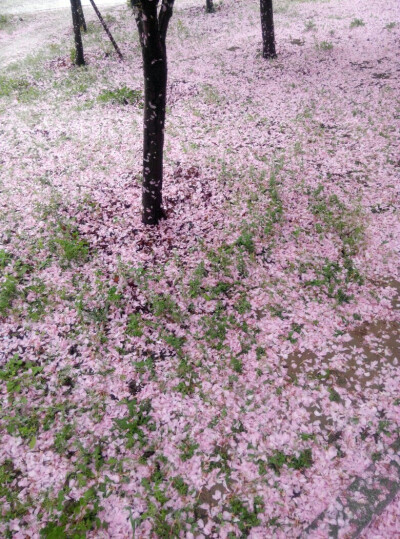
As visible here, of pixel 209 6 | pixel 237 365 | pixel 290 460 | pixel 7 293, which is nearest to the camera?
pixel 290 460

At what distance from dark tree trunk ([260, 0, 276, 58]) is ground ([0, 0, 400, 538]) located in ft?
15.9

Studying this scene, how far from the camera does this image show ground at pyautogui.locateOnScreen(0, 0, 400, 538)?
4.41m

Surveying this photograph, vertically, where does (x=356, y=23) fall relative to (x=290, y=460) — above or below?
above

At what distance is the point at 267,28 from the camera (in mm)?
15625

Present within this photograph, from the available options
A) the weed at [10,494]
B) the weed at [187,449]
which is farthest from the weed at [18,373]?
the weed at [187,449]

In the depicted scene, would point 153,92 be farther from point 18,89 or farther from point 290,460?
point 18,89

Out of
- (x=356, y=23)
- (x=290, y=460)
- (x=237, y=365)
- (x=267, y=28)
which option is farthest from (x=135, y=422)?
(x=356, y=23)

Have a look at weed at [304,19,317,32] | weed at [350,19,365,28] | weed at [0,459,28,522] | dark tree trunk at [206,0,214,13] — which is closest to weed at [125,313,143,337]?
weed at [0,459,28,522]

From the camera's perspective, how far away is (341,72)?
14789 mm

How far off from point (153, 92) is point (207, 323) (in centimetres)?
470

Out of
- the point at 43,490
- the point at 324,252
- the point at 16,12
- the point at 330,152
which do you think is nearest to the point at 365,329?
the point at 324,252

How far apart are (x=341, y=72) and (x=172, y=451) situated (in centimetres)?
1708

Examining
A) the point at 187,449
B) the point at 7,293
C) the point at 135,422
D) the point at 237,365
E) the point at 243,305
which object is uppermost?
the point at 7,293

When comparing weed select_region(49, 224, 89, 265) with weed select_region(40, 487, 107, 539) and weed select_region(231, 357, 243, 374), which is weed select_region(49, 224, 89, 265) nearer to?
weed select_region(231, 357, 243, 374)
